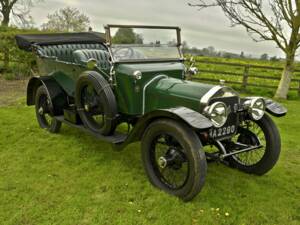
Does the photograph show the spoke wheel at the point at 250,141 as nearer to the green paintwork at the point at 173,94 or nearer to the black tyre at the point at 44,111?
the green paintwork at the point at 173,94

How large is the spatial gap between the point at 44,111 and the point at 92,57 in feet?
4.26

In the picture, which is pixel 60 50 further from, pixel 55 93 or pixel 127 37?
pixel 127 37

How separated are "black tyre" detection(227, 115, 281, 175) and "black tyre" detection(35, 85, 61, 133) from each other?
295cm

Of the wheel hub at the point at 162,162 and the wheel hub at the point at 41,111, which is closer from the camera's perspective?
the wheel hub at the point at 162,162

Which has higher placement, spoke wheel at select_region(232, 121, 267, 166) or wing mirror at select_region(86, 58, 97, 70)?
wing mirror at select_region(86, 58, 97, 70)

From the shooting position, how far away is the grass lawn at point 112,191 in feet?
9.91

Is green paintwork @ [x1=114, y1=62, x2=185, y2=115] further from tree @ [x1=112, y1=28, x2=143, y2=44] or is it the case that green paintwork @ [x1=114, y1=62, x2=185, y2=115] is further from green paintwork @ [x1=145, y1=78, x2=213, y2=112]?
tree @ [x1=112, y1=28, x2=143, y2=44]

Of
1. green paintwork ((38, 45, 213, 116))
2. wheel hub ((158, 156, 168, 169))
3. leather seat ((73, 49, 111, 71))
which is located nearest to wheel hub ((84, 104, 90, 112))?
green paintwork ((38, 45, 213, 116))

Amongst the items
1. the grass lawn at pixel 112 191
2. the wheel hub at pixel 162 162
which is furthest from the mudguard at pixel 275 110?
the wheel hub at pixel 162 162

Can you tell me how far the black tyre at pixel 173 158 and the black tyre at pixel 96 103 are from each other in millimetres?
704

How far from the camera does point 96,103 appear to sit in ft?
14.2

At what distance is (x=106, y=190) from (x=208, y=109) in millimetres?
1466

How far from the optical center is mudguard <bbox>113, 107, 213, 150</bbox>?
295 cm

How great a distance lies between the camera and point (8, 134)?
16.9 ft
